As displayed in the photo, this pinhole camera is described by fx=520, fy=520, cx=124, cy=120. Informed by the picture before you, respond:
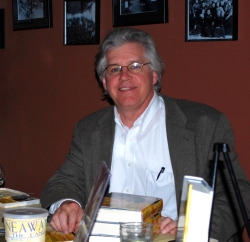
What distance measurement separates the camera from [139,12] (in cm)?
283

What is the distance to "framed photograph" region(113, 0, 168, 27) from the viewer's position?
2.72 metres

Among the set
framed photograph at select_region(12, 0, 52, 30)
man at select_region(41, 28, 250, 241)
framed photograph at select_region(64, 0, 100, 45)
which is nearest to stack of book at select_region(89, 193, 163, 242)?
man at select_region(41, 28, 250, 241)

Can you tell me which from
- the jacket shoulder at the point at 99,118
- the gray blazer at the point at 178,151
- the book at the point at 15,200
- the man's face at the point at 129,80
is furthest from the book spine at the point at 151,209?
the jacket shoulder at the point at 99,118

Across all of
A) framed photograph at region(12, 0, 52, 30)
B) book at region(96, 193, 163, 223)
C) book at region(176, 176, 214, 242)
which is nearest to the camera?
book at region(176, 176, 214, 242)

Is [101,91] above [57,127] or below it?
above

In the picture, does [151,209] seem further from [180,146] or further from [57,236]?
[180,146]

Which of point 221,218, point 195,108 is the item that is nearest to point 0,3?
point 195,108

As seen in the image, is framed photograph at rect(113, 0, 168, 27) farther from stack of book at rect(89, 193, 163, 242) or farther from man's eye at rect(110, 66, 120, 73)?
stack of book at rect(89, 193, 163, 242)

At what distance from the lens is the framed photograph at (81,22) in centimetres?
309

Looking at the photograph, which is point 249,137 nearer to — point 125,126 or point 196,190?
point 125,126

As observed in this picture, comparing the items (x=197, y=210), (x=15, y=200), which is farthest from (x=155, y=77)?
(x=197, y=210)

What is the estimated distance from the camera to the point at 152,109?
242cm

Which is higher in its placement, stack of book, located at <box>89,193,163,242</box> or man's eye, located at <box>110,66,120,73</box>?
man's eye, located at <box>110,66,120,73</box>

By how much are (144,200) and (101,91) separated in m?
1.53
